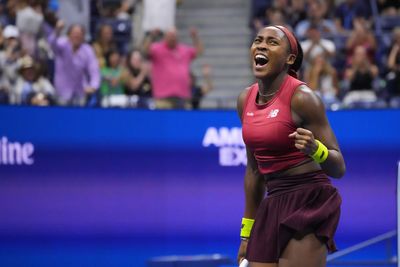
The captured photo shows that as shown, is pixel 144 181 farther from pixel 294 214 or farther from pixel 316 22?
pixel 294 214

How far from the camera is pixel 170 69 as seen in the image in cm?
1173

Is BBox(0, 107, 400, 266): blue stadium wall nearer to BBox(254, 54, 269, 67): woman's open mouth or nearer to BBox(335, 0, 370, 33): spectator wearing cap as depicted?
BBox(335, 0, 370, 33): spectator wearing cap

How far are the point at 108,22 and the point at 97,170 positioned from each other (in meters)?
3.98

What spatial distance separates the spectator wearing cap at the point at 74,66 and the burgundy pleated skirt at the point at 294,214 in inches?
223

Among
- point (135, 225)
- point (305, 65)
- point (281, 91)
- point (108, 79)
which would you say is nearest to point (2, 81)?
point (108, 79)

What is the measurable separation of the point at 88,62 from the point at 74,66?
0.16 meters

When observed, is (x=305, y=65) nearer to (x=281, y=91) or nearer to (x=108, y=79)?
(x=108, y=79)

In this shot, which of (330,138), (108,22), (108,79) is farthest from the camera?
(108,22)

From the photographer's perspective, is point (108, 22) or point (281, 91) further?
point (108, 22)

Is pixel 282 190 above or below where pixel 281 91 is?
below

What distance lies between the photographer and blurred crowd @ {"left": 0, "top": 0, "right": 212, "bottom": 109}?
11302mm

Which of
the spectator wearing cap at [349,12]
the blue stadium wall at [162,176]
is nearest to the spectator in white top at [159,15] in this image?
the spectator wearing cap at [349,12]

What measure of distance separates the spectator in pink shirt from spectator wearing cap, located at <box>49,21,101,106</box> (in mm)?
645

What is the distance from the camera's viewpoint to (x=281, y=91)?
19.7 feet
